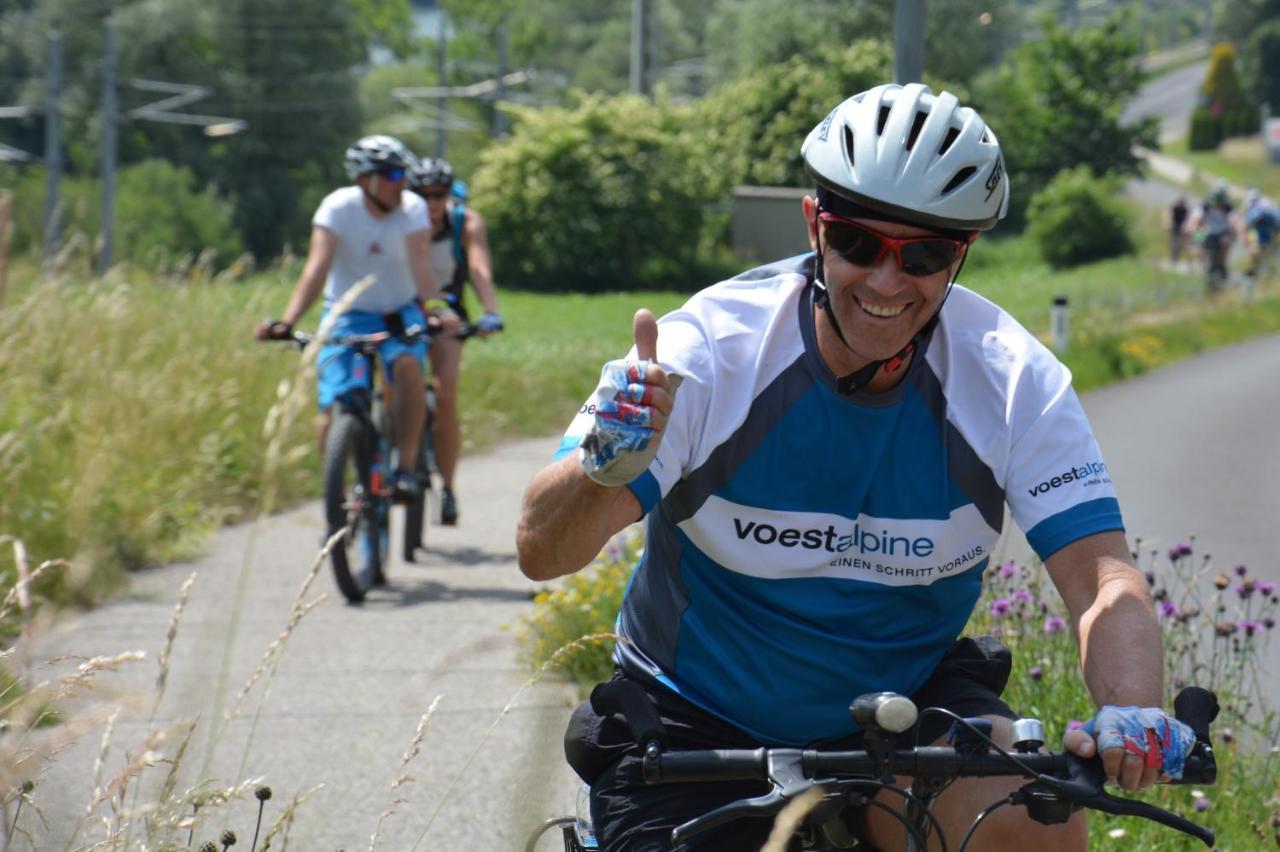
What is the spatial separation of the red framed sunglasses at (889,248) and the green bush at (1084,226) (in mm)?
51922

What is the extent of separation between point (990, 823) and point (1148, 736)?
0.31 meters

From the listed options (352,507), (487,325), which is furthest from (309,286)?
(352,507)

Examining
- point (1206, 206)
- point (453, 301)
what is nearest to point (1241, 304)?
point (1206, 206)

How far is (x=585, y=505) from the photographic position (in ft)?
9.59

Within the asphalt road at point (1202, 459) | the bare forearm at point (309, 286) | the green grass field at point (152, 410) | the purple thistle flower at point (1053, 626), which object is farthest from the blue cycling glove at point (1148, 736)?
the bare forearm at point (309, 286)

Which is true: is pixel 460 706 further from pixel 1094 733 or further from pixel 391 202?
pixel 1094 733

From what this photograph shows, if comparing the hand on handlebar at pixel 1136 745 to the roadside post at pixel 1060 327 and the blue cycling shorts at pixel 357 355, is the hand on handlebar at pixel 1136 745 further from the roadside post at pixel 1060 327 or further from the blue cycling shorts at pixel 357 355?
the roadside post at pixel 1060 327

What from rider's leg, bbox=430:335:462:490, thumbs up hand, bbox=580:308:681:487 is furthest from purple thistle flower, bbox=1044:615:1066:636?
rider's leg, bbox=430:335:462:490

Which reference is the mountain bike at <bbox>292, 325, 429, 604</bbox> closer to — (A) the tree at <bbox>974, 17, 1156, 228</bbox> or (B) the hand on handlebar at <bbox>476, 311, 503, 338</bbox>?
(B) the hand on handlebar at <bbox>476, 311, 503, 338</bbox>

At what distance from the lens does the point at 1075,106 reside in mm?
65125

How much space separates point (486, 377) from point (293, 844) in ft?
38.0

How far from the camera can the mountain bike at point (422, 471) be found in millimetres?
9742

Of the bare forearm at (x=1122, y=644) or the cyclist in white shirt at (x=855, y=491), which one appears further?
the cyclist in white shirt at (x=855, y=491)

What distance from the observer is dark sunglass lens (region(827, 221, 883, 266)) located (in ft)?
10.4
